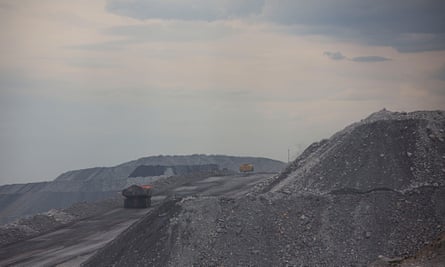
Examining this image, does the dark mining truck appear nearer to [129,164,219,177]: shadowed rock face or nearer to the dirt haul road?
the dirt haul road

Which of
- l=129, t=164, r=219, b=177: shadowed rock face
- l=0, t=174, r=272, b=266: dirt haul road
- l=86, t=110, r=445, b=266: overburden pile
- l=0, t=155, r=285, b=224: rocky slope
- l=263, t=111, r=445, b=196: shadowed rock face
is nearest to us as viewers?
l=86, t=110, r=445, b=266: overburden pile

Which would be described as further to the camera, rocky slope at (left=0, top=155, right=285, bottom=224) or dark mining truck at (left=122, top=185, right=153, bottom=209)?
rocky slope at (left=0, top=155, right=285, bottom=224)

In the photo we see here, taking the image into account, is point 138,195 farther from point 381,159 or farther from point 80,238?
point 381,159

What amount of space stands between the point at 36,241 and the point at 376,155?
15250 mm

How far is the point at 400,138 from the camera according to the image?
72.2ft

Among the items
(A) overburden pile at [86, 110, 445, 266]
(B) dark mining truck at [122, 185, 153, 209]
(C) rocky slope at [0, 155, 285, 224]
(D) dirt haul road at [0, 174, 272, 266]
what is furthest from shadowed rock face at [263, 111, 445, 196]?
(C) rocky slope at [0, 155, 285, 224]

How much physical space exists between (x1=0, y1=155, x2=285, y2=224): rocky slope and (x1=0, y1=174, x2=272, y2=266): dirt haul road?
1918 cm

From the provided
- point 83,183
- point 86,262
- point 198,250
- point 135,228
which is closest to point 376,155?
point 198,250

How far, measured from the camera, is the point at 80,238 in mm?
27047

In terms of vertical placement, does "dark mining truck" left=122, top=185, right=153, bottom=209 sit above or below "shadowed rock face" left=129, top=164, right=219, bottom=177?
below

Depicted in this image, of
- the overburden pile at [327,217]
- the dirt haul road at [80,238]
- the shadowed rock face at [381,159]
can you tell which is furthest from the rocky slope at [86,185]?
the overburden pile at [327,217]

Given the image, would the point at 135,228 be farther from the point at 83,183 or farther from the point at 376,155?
the point at 83,183

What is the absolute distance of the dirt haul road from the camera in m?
23.5

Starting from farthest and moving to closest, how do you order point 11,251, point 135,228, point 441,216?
point 11,251 → point 135,228 → point 441,216
